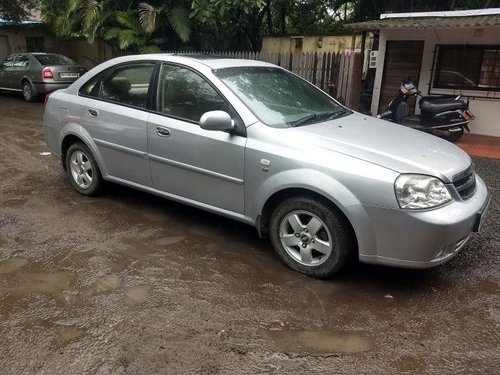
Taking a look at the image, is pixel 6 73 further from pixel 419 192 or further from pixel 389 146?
pixel 419 192

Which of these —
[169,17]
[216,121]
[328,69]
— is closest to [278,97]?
[216,121]

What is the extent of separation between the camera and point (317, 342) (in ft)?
8.98

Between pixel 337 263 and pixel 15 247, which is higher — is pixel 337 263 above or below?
above

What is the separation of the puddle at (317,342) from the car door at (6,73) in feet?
46.9

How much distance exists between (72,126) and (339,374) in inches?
153

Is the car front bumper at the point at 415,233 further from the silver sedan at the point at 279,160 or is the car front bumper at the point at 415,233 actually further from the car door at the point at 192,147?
the car door at the point at 192,147

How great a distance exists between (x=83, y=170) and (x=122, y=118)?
1.04m

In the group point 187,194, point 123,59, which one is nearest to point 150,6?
point 123,59

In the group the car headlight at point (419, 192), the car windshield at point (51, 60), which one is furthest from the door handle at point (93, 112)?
the car windshield at point (51, 60)

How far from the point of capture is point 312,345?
8.89ft

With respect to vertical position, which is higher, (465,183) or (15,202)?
(465,183)

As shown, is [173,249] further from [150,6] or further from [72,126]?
[150,6]

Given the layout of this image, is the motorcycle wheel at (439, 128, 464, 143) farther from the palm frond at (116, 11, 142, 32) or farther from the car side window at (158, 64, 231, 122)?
the palm frond at (116, 11, 142, 32)

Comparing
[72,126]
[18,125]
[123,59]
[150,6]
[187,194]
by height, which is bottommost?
[18,125]
